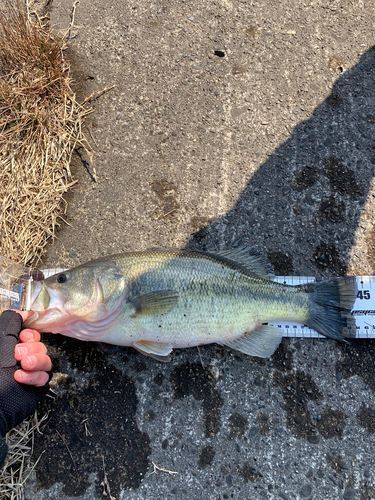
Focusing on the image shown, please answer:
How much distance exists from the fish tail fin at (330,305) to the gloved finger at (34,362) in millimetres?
2201

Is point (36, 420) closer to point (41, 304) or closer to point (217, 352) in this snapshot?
point (41, 304)

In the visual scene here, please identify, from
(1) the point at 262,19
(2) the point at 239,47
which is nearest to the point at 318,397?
(2) the point at 239,47

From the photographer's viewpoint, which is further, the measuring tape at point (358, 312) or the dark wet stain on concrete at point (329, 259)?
the dark wet stain on concrete at point (329, 259)

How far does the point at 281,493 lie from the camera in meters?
2.71

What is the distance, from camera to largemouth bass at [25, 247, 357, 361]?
8.36 feet

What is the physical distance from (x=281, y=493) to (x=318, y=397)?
2.72 ft

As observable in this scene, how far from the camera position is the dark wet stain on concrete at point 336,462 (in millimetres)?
2752

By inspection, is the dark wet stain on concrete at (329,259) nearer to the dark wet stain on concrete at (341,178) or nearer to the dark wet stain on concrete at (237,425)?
the dark wet stain on concrete at (341,178)

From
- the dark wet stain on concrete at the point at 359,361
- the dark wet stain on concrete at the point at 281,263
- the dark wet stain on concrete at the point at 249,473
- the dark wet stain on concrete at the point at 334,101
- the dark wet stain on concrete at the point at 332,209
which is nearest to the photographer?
the dark wet stain on concrete at the point at 249,473

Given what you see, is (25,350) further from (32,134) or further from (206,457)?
(32,134)

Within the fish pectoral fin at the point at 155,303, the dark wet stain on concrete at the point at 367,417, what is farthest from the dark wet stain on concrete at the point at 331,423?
the fish pectoral fin at the point at 155,303

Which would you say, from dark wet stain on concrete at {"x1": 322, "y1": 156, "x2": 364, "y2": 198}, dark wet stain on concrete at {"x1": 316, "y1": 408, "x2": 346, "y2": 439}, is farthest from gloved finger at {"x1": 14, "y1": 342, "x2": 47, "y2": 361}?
dark wet stain on concrete at {"x1": 322, "y1": 156, "x2": 364, "y2": 198}

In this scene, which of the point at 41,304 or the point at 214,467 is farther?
the point at 214,467

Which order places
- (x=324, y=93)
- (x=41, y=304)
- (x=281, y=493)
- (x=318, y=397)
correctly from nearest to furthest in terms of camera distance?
(x=41, y=304) < (x=281, y=493) < (x=318, y=397) < (x=324, y=93)
